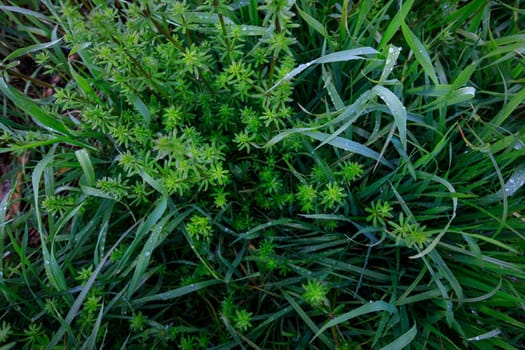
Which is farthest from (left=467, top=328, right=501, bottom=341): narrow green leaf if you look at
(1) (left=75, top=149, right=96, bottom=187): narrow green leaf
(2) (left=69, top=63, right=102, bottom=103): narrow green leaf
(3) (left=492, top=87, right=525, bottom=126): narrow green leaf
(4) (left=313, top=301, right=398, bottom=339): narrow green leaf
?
(2) (left=69, top=63, right=102, bottom=103): narrow green leaf

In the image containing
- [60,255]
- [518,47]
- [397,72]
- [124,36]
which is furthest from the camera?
[60,255]

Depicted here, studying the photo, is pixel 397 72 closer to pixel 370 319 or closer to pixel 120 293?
pixel 370 319

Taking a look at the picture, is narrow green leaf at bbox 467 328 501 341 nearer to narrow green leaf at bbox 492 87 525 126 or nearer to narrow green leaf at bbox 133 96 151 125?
narrow green leaf at bbox 492 87 525 126

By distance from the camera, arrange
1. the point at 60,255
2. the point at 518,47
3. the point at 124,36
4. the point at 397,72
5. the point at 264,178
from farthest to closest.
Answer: the point at 60,255
the point at 397,72
the point at 264,178
the point at 518,47
the point at 124,36

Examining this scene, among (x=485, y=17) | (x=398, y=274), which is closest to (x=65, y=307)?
(x=398, y=274)

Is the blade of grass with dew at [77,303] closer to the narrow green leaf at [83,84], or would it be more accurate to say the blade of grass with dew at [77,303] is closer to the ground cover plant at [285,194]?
the ground cover plant at [285,194]

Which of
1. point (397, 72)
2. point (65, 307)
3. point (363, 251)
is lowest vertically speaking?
point (363, 251)

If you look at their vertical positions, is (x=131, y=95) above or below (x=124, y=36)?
below

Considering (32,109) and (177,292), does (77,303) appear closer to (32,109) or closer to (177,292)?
(177,292)

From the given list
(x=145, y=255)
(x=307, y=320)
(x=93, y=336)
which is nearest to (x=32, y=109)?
(x=145, y=255)
